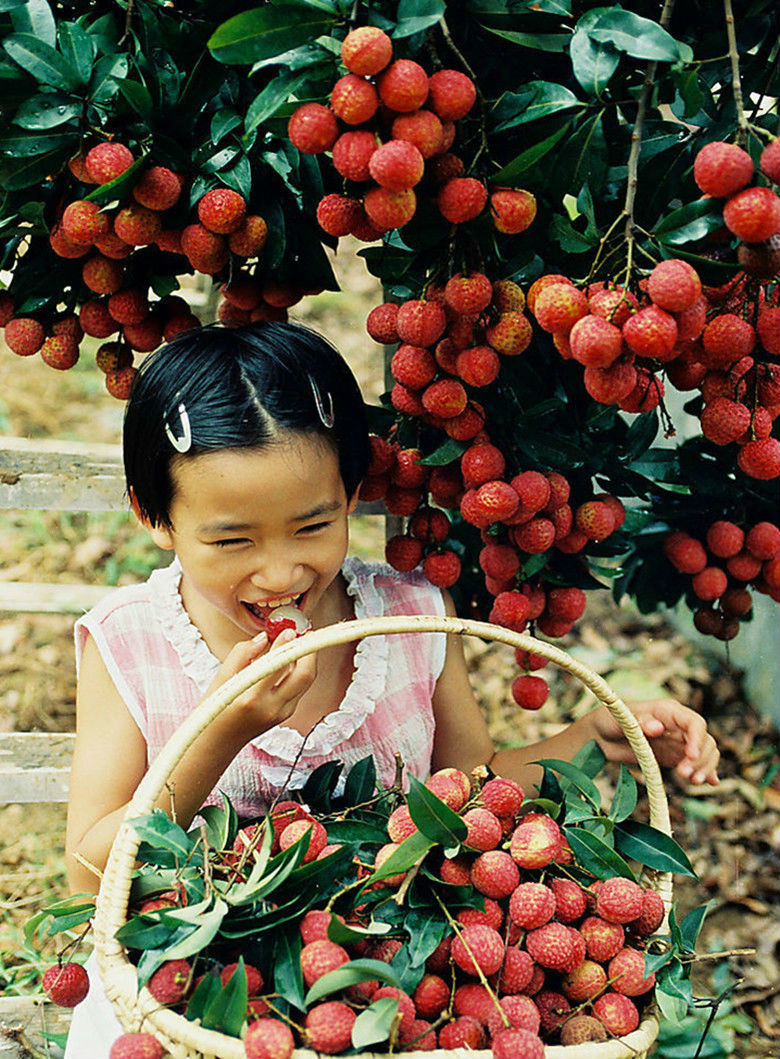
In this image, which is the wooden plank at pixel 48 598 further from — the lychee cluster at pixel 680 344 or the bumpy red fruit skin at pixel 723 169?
the bumpy red fruit skin at pixel 723 169

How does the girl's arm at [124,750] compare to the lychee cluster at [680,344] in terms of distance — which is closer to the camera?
the lychee cluster at [680,344]

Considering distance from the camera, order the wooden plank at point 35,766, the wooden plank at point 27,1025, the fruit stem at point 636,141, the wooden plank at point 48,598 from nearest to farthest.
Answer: the fruit stem at point 636,141 → the wooden plank at point 27,1025 → the wooden plank at point 35,766 → the wooden plank at point 48,598

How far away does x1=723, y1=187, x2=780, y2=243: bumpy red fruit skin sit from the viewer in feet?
2.69

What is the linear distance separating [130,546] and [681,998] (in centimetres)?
224

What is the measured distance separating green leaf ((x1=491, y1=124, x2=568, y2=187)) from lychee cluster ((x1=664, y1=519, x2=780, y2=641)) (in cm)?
57

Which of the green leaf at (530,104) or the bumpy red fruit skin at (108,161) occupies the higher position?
the green leaf at (530,104)

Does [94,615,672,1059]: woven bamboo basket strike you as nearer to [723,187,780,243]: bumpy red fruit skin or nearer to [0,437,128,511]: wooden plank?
[723,187,780,243]: bumpy red fruit skin

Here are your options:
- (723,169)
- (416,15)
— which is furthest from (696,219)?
(416,15)

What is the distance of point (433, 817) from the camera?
3.07 feet

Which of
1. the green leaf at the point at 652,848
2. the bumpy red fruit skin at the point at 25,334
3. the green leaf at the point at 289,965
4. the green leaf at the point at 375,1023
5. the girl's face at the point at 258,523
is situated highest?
the bumpy red fruit skin at the point at 25,334

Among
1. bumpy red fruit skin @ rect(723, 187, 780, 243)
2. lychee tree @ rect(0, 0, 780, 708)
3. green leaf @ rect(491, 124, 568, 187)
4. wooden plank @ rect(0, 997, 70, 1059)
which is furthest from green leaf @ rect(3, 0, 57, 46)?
wooden plank @ rect(0, 997, 70, 1059)

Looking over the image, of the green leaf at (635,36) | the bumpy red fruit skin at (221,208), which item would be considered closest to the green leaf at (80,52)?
the bumpy red fruit skin at (221,208)

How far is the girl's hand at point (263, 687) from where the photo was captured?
1021mm

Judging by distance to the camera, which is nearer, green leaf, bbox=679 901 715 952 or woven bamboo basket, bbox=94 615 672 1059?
woven bamboo basket, bbox=94 615 672 1059
